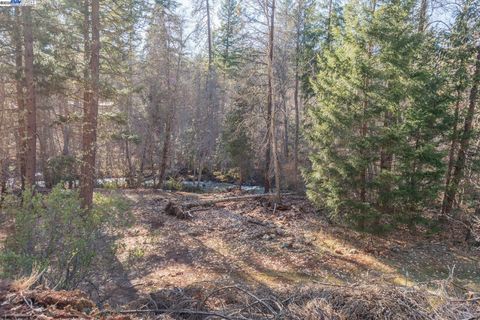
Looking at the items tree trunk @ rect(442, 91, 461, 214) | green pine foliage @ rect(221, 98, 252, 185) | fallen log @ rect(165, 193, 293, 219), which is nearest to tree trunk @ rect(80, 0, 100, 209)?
fallen log @ rect(165, 193, 293, 219)

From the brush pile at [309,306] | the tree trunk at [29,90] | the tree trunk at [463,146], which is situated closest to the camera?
the brush pile at [309,306]

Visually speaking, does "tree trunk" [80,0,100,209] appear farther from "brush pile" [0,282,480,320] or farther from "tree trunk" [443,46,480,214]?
"tree trunk" [443,46,480,214]

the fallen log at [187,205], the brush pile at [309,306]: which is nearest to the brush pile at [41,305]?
the brush pile at [309,306]

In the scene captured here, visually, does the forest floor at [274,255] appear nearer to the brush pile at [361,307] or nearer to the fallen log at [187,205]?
the fallen log at [187,205]

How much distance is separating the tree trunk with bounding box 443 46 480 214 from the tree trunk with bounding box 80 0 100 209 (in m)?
11.5

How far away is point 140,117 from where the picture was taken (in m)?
21.5

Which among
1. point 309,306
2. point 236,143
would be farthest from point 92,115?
point 236,143

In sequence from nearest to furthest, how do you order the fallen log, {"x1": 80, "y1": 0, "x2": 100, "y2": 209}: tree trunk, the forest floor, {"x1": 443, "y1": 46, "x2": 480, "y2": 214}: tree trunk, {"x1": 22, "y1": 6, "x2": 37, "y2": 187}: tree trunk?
the forest floor < {"x1": 80, "y1": 0, "x2": 100, "y2": 209}: tree trunk < {"x1": 22, "y1": 6, "x2": 37, "y2": 187}: tree trunk < {"x1": 443, "y1": 46, "x2": 480, "y2": 214}: tree trunk < the fallen log

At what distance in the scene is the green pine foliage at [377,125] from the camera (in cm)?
881

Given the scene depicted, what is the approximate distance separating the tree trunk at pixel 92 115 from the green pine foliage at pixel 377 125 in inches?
269

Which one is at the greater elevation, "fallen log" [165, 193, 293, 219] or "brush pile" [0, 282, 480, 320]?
"brush pile" [0, 282, 480, 320]

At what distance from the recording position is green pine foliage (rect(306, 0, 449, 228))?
8812 millimetres

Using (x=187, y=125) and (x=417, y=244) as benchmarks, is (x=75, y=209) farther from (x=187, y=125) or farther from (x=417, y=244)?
(x=187, y=125)

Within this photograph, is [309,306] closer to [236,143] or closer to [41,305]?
[41,305]
